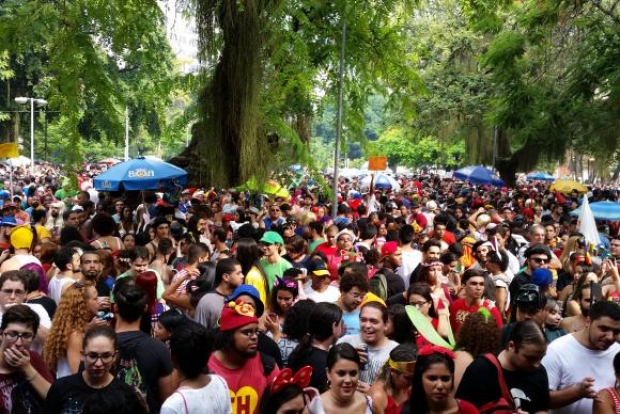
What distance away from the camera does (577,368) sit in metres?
5.22

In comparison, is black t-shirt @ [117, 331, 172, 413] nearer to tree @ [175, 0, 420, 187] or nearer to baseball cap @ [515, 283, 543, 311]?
baseball cap @ [515, 283, 543, 311]

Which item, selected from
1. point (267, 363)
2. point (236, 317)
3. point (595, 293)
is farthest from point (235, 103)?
point (236, 317)

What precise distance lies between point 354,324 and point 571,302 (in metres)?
2.13

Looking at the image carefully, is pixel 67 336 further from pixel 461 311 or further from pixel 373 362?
pixel 461 311

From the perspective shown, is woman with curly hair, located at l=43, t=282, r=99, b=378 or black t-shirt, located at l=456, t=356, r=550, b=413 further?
woman with curly hair, located at l=43, t=282, r=99, b=378

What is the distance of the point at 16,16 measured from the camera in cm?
838

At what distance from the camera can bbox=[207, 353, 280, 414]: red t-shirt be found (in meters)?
4.73

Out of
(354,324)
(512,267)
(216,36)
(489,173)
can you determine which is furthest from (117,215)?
(489,173)

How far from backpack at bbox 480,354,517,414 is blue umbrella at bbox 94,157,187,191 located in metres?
10.4

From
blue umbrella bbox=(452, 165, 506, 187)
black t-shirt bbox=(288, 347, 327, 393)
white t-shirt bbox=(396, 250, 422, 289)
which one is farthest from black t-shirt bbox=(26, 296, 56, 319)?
blue umbrella bbox=(452, 165, 506, 187)

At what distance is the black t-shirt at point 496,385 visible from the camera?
4.59 m

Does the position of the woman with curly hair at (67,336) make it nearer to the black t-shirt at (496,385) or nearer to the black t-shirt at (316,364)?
the black t-shirt at (316,364)

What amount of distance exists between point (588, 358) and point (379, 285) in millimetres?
2798

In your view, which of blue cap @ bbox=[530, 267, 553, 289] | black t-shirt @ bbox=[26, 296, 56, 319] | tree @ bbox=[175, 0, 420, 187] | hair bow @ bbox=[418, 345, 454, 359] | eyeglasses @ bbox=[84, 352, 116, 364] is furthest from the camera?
tree @ bbox=[175, 0, 420, 187]
